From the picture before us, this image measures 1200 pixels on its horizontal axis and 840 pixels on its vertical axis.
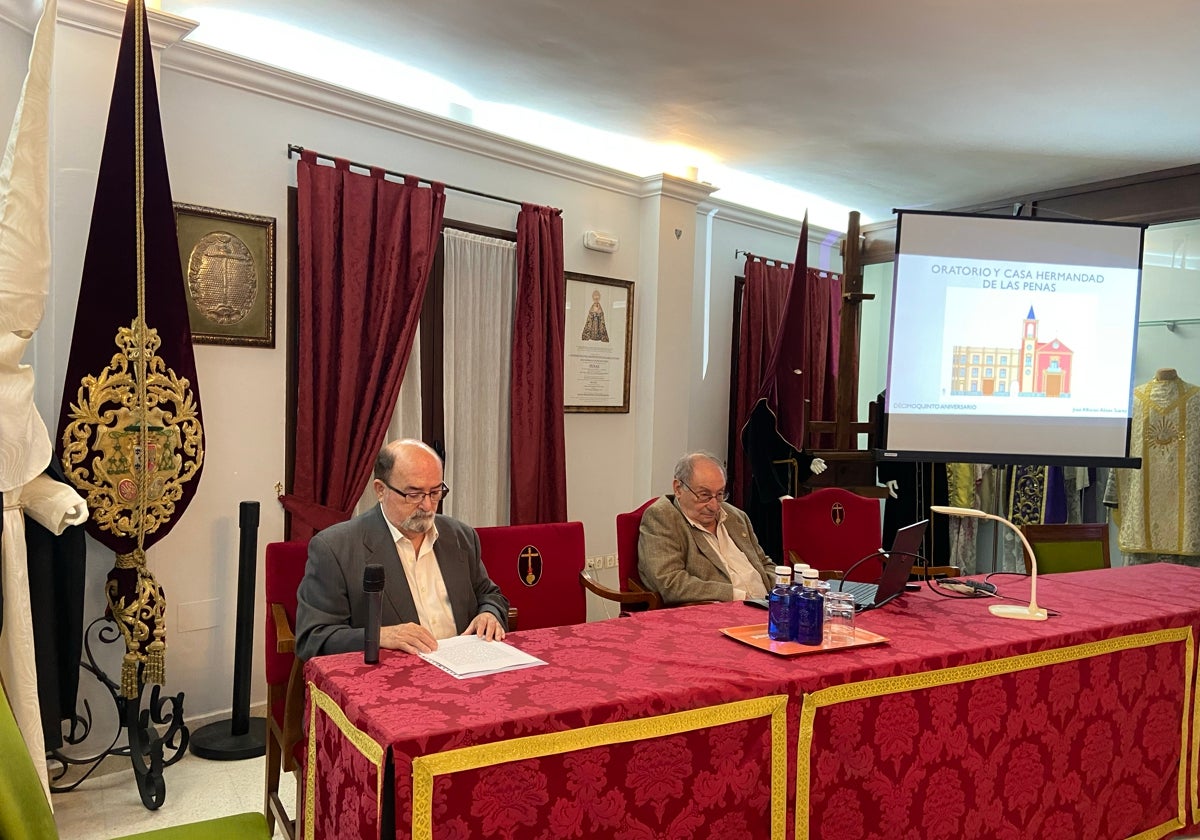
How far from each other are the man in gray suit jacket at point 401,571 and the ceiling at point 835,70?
5.99 ft

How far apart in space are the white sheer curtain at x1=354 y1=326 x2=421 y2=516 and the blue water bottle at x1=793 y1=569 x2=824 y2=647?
236 centimetres

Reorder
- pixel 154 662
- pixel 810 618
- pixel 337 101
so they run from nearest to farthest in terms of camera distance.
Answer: pixel 810 618, pixel 154 662, pixel 337 101

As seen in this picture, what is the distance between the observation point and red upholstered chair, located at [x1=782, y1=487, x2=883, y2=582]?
13.3 feet

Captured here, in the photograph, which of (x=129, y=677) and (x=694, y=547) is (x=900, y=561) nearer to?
(x=694, y=547)

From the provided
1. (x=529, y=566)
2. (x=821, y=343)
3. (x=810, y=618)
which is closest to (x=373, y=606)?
(x=810, y=618)

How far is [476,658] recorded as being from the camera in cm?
198

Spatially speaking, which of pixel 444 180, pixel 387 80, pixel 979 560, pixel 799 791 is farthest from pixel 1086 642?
pixel 979 560

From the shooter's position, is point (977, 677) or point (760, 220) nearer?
point (977, 677)

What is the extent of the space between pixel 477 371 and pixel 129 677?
2.09 meters

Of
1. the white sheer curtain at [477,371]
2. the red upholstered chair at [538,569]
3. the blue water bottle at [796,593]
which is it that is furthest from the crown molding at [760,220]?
the blue water bottle at [796,593]

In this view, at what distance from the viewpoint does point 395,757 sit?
1522 mm

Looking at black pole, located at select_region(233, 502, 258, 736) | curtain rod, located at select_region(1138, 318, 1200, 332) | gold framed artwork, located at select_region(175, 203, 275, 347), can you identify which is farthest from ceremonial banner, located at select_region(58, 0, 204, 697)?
curtain rod, located at select_region(1138, 318, 1200, 332)

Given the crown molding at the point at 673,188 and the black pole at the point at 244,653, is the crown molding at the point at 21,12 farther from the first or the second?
the crown molding at the point at 673,188

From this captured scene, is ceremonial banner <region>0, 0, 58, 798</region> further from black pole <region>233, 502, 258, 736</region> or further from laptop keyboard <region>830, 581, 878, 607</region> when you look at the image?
laptop keyboard <region>830, 581, 878, 607</region>
